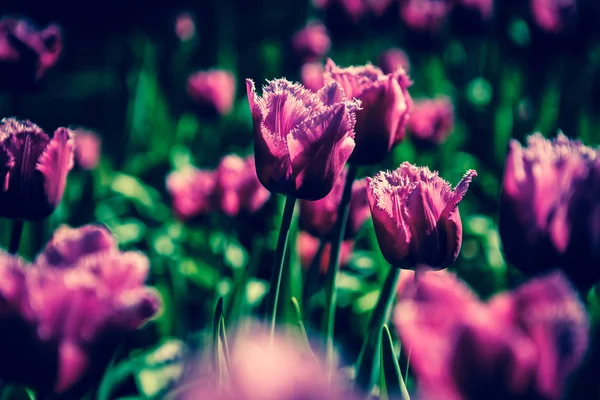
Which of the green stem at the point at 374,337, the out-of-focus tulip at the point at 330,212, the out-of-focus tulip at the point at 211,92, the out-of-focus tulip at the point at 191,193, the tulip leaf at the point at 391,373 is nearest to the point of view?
the tulip leaf at the point at 391,373

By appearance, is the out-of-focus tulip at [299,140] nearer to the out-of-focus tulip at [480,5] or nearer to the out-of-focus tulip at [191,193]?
the out-of-focus tulip at [191,193]

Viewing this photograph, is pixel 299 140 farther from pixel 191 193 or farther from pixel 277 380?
pixel 191 193

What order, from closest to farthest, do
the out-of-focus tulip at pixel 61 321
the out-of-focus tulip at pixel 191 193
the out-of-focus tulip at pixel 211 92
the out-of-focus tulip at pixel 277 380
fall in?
the out-of-focus tulip at pixel 277 380 → the out-of-focus tulip at pixel 61 321 → the out-of-focus tulip at pixel 191 193 → the out-of-focus tulip at pixel 211 92

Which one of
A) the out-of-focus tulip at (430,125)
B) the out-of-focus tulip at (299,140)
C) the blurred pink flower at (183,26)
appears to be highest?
the blurred pink flower at (183,26)

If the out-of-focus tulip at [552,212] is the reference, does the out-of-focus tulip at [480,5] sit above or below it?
above

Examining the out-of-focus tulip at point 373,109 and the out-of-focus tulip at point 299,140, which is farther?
the out-of-focus tulip at point 373,109

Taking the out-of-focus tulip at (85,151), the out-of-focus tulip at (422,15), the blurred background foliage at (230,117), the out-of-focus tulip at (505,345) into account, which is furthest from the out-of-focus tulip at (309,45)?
the out-of-focus tulip at (505,345)

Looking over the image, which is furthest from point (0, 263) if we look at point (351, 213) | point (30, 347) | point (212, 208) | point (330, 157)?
point (212, 208)
